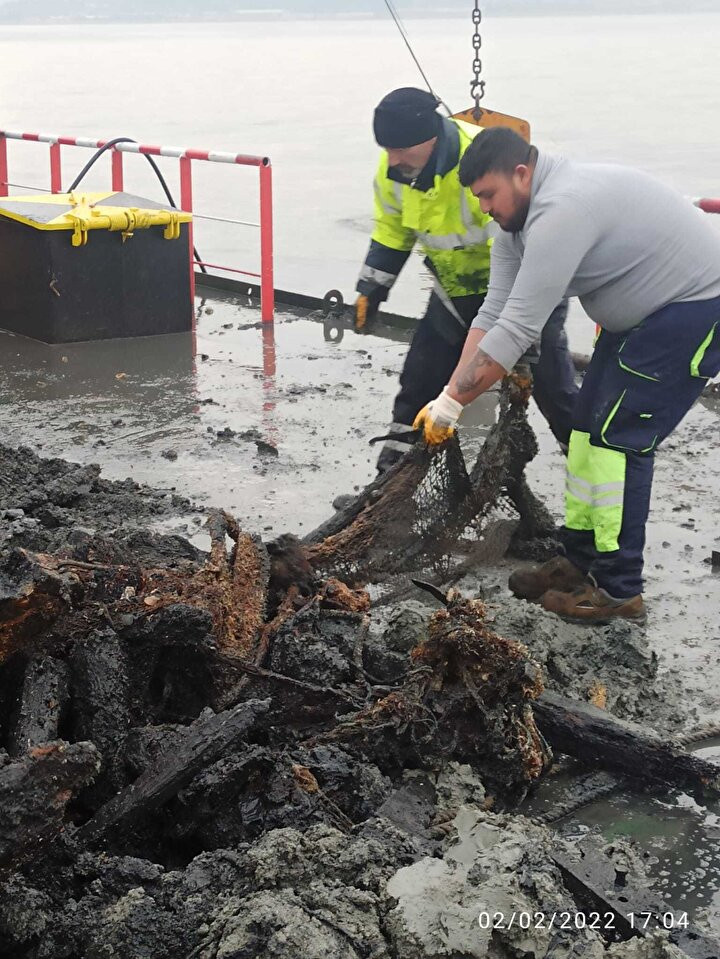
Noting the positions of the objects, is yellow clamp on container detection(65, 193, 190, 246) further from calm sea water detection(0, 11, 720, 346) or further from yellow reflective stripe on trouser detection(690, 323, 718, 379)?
yellow reflective stripe on trouser detection(690, 323, 718, 379)

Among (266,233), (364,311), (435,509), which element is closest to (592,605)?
(435,509)

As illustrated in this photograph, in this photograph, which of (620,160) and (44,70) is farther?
(44,70)

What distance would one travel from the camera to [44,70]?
4519 centimetres

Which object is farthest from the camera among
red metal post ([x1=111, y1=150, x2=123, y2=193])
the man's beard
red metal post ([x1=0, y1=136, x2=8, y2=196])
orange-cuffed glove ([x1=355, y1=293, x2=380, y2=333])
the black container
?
red metal post ([x1=0, y1=136, x2=8, y2=196])

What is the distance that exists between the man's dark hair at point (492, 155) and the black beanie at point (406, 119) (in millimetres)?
758

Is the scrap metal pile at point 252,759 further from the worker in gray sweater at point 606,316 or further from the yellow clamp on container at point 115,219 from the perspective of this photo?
the yellow clamp on container at point 115,219

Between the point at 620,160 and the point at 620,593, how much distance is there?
48.2 feet

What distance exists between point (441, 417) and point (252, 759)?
1931mm

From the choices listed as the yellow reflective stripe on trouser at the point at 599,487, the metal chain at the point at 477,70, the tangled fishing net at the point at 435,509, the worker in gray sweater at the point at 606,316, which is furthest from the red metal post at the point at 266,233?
the yellow reflective stripe on trouser at the point at 599,487

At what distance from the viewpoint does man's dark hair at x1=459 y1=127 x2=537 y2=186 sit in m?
4.06

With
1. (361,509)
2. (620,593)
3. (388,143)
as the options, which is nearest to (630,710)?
(620,593)

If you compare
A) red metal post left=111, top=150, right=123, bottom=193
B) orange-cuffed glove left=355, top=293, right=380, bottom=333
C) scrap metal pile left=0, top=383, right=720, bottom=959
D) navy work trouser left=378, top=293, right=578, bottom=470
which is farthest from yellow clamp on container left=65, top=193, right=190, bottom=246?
scrap metal pile left=0, top=383, right=720, bottom=959

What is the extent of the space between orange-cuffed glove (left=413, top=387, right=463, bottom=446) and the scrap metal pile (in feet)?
2.73

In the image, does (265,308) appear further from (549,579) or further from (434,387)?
(549,579)
